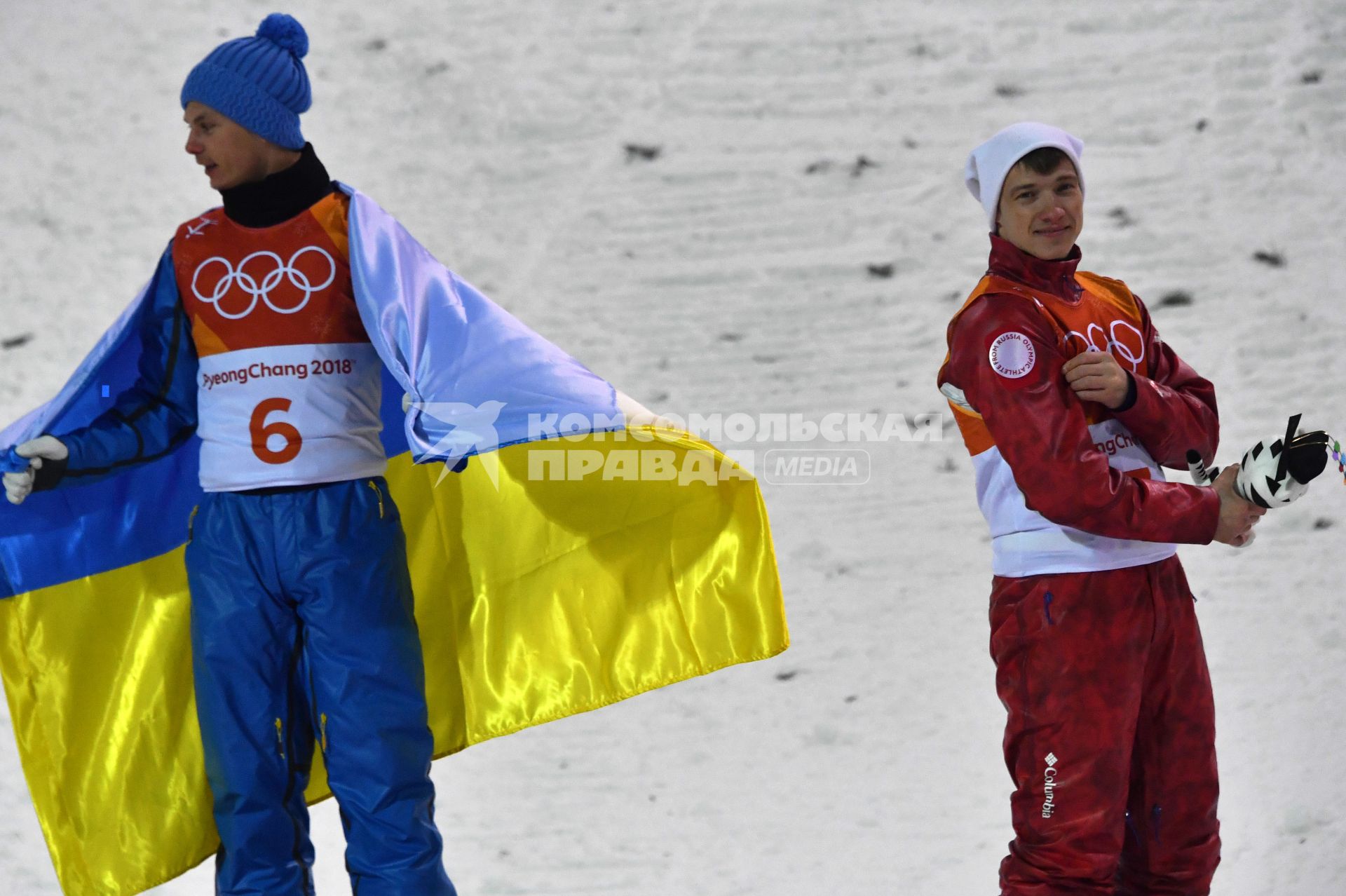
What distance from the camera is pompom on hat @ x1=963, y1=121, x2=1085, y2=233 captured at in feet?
4.27

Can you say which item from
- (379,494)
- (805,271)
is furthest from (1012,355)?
(379,494)

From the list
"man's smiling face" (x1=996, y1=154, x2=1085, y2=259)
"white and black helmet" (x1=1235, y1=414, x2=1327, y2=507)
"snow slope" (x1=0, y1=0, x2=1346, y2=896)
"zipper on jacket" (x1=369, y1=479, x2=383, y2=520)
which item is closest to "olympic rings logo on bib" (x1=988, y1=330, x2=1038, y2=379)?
"man's smiling face" (x1=996, y1=154, x2=1085, y2=259)

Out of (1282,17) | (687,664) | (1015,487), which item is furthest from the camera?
(1282,17)

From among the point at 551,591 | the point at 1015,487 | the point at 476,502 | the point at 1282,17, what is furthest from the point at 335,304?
the point at 1282,17

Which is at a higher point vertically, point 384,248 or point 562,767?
point 384,248

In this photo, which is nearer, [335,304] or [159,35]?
[335,304]

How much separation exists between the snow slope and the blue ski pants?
0.47 m

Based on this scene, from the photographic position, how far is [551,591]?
1.52 meters

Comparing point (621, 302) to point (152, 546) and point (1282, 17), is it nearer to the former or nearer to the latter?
point (152, 546)

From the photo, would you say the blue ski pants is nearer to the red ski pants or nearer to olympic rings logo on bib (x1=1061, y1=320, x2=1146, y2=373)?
the red ski pants

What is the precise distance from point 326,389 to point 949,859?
3.65 feet

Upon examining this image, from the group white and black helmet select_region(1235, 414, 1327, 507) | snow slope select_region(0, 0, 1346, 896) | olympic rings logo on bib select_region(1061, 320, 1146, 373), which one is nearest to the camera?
white and black helmet select_region(1235, 414, 1327, 507)

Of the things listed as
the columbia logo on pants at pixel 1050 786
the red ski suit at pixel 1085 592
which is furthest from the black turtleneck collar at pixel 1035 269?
the columbia logo on pants at pixel 1050 786

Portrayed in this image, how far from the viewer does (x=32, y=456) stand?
1350 millimetres
